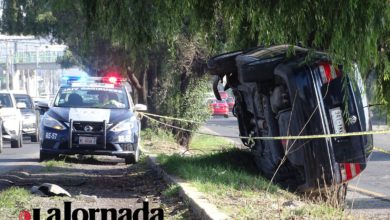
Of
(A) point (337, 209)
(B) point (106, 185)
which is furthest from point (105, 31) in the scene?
(B) point (106, 185)

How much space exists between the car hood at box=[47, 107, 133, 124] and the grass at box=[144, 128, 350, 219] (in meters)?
1.49

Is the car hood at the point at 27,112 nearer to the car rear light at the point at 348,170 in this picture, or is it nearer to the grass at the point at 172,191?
the grass at the point at 172,191

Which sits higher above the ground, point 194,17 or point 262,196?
point 194,17

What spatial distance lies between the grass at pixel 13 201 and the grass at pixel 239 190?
5.92 feet

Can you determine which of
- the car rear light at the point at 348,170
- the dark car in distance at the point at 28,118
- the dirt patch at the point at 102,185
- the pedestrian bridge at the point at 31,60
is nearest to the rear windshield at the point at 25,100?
the dark car in distance at the point at 28,118

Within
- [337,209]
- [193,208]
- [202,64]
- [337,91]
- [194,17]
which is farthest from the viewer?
[202,64]

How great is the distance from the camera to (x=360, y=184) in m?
14.2

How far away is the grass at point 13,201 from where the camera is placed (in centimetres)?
841

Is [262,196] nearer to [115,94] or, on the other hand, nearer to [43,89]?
[115,94]

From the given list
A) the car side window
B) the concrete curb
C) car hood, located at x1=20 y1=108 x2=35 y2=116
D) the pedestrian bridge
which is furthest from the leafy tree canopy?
the pedestrian bridge

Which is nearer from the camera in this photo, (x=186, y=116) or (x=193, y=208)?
(x=193, y=208)

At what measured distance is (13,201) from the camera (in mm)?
9180

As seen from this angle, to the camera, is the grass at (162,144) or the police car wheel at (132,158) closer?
the police car wheel at (132,158)

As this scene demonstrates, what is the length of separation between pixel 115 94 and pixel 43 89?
12032 cm
